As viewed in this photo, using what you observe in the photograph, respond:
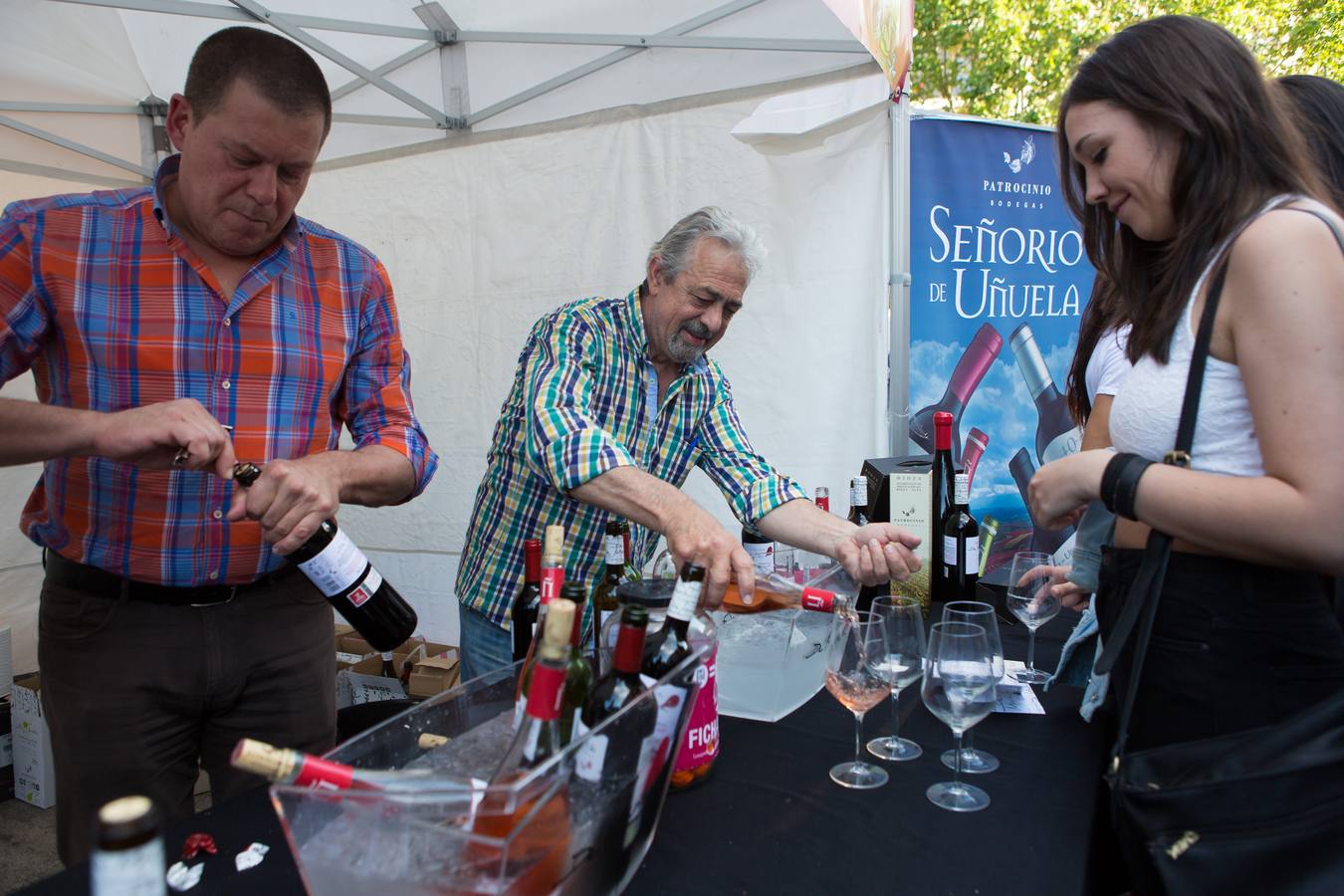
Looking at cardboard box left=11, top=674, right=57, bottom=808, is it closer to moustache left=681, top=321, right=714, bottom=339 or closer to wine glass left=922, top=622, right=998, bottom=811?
moustache left=681, top=321, right=714, bottom=339

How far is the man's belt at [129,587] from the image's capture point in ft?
5.31

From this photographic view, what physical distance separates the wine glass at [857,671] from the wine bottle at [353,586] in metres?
0.73

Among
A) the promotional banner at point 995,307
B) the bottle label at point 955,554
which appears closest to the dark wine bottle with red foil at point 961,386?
the promotional banner at point 995,307

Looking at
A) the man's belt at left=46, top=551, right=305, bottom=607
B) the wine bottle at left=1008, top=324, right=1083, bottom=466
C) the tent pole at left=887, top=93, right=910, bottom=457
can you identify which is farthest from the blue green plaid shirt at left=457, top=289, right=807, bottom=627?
the wine bottle at left=1008, top=324, right=1083, bottom=466

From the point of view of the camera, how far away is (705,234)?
2.18 m

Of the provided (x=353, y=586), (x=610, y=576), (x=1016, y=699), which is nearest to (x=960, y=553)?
(x=1016, y=699)

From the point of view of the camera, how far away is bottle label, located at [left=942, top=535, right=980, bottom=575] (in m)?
2.24

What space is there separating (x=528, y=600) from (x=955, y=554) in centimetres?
121

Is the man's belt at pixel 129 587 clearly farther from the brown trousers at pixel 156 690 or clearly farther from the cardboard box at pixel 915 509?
the cardboard box at pixel 915 509

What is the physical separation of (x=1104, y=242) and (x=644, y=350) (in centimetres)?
113

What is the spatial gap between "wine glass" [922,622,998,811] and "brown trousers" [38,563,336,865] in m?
1.37

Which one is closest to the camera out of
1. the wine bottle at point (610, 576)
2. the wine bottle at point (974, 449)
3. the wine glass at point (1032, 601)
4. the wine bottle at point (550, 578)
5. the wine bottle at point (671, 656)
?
the wine bottle at point (671, 656)

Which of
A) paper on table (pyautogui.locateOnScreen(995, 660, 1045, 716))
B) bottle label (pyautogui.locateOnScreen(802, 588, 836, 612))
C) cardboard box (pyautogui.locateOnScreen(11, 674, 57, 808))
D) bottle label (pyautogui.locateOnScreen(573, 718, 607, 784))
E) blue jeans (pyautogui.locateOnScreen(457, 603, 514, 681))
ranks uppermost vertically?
bottle label (pyautogui.locateOnScreen(802, 588, 836, 612))

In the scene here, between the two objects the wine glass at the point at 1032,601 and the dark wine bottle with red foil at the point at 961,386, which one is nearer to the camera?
the wine glass at the point at 1032,601
